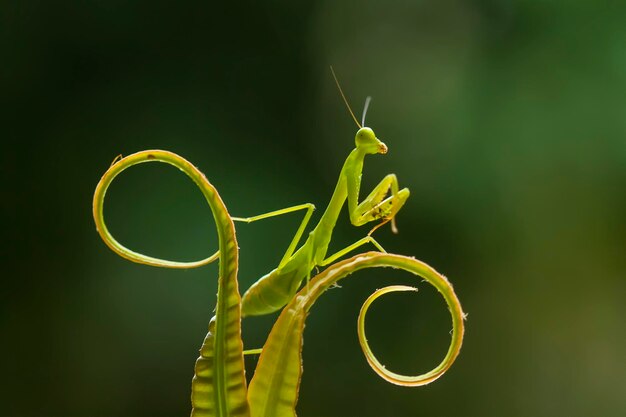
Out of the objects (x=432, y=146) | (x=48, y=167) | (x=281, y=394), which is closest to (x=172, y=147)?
(x=48, y=167)

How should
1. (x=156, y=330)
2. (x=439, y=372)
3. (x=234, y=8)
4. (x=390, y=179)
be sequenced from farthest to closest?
(x=234, y=8) → (x=156, y=330) → (x=390, y=179) → (x=439, y=372)

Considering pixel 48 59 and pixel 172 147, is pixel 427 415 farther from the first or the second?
pixel 48 59

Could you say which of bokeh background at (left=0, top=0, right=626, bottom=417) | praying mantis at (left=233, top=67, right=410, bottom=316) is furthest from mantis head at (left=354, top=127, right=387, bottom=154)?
bokeh background at (left=0, top=0, right=626, bottom=417)

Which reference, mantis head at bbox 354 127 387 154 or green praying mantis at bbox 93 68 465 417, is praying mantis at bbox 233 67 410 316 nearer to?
mantis head at bbox 354 127 387 154

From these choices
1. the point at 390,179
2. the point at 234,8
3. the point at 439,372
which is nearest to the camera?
the point at 439,372

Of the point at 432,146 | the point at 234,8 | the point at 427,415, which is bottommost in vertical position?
the point at 427,415

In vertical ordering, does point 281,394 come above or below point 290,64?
below

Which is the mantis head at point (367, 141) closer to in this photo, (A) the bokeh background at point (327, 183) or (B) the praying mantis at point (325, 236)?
(B) the praying mantis at point (325, 236)

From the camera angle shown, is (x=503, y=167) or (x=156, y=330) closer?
(x=156, y=330)
